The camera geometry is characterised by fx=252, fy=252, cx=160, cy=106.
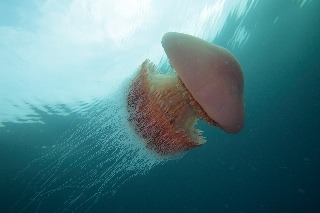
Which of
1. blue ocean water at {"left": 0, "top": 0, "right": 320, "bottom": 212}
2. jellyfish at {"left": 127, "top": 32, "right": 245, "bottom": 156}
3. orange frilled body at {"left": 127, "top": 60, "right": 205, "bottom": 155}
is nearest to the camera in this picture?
jellyfish at {"left": 127, "top": 32, "right": 245, "bottom": 156}

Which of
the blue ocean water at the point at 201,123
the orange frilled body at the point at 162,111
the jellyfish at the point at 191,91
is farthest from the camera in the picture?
the blue ocean water at the point at 201,123

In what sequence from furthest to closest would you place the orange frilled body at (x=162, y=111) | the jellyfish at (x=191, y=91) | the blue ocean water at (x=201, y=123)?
the blue ocean water at (x=201, y=123) → the orange frilled body at (x=162, y=111) → the jellyfish at (x=191, y=91)

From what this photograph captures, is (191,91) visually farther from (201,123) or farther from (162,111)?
(201,123)

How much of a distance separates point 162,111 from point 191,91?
0.91 m

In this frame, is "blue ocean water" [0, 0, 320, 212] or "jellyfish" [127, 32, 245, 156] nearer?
"jellyfish" [127, 32, 245, 156]

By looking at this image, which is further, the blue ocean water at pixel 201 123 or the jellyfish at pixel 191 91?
the blue ocean water at pixel 201 123

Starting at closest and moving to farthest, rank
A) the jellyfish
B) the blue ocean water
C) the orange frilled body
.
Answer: the jellyfish < the orange frilled body < the blue ocean water

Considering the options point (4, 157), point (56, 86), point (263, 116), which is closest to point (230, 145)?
point (263, 116)

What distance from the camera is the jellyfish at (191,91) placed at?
10.7ft

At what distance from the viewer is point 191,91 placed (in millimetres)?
3322

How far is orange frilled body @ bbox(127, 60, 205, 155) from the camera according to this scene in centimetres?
416

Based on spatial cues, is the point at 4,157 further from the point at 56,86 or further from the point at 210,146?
the point at 210,146

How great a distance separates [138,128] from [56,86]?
1279cm

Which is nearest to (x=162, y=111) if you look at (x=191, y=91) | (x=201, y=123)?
(x=191, y=91)
